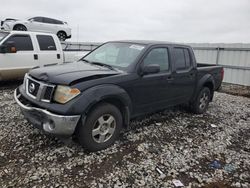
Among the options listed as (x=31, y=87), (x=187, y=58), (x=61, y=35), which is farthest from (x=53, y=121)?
(x=61, y=35)

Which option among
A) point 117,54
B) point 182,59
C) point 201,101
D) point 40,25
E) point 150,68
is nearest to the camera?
point 150,68

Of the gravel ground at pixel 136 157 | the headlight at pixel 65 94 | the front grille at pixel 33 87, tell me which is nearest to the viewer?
the gravel ground at pixel 136 157

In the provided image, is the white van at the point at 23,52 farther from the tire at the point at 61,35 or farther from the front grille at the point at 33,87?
the tire at the point at 61,35

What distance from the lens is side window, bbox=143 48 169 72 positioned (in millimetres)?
4235

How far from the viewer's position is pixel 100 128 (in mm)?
3553

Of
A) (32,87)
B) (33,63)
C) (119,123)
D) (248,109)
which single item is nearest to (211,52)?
(248,109)

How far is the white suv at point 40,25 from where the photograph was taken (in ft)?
42.8

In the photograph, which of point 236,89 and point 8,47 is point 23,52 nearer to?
point 8,47

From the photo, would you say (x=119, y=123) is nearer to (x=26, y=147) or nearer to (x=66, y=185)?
(x=66, y=185)

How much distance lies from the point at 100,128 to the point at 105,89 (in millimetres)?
640

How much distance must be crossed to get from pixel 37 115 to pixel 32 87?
54 cm

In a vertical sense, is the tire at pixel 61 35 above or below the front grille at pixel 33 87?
above

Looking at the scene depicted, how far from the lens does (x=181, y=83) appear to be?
493 cm

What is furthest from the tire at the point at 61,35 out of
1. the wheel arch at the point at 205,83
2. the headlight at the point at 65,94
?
the headlight at the point at 65,94
